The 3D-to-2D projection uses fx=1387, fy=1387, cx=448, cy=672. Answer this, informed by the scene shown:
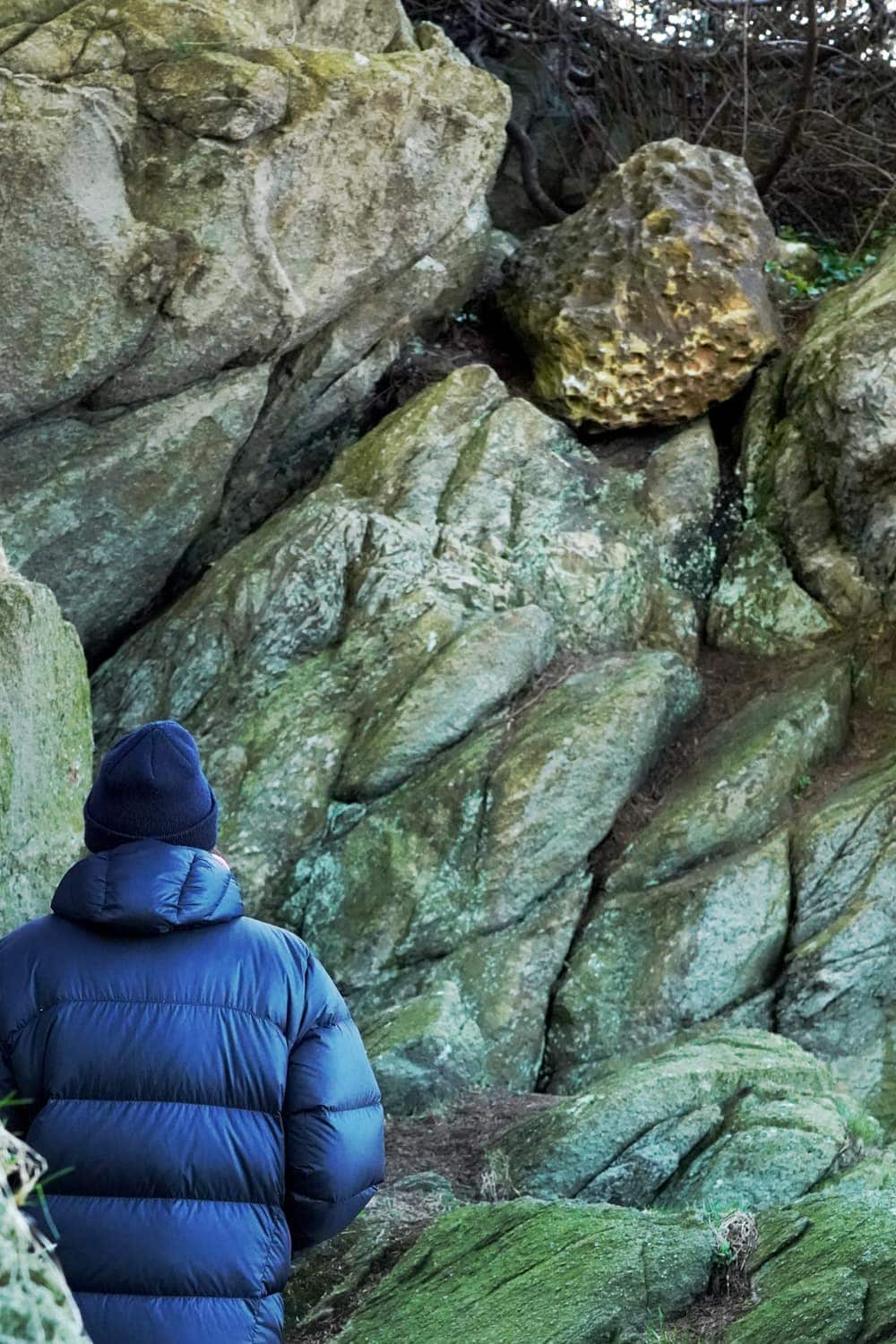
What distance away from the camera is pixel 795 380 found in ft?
35.3

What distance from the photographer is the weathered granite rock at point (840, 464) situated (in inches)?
388

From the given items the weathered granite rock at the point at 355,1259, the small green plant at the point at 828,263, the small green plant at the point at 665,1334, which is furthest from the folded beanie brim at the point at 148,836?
the small green plant at the point at 828,263

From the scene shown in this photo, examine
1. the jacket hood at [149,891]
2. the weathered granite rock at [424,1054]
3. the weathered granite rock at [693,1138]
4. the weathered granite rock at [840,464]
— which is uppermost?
the weathered granite rock at [840,464]

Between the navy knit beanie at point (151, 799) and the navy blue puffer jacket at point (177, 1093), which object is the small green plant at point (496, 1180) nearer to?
the navy blue puffer jacket at point (177, 1093)

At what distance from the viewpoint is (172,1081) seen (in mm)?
2934

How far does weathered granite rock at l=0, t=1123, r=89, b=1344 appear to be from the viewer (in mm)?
1651

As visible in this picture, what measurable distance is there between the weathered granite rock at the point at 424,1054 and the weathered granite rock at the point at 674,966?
862 millimetres

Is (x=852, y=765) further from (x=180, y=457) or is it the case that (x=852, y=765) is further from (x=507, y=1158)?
(x=180, y=457)

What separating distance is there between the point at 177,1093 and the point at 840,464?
8.31 meters

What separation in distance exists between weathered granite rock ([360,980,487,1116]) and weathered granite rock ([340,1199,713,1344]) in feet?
7.42

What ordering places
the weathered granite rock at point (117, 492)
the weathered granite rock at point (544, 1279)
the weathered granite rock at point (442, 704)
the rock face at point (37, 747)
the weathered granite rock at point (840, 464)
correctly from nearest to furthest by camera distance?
the weathered granite rock at point (544, 1279), the rock face at point (37, 747), the weathered granite rock at point (442, 704), the weathered granite rock at point (117, 492), the weathered granite rock at point (840, 464)

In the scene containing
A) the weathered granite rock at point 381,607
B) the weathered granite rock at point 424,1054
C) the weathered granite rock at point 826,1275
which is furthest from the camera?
the weathered granite rock at point 381,607

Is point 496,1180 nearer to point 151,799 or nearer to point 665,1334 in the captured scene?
point 665,1334

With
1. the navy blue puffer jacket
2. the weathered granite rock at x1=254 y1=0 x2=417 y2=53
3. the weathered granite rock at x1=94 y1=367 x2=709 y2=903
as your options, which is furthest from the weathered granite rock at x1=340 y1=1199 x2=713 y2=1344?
the weathered granite rock at x1=254 y1=0 x2=417 y2=53
